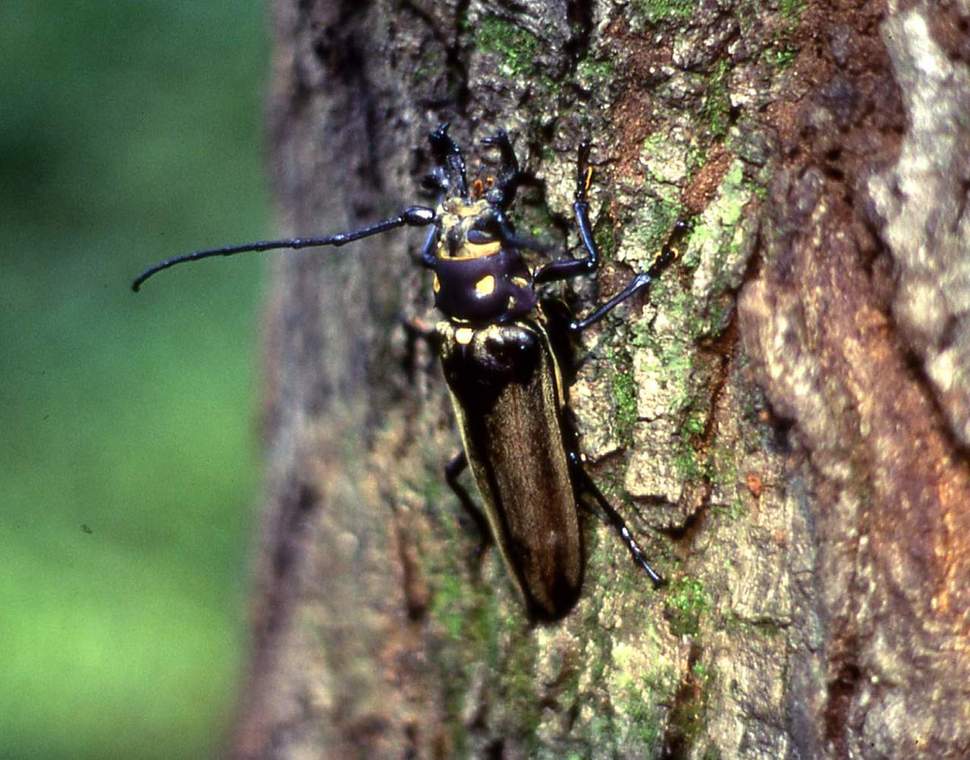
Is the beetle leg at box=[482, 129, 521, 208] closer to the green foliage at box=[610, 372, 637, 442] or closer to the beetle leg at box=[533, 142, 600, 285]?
the beetle leg at box=[533, 142, 600, 285]

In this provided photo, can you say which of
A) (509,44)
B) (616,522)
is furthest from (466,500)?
(509,44)

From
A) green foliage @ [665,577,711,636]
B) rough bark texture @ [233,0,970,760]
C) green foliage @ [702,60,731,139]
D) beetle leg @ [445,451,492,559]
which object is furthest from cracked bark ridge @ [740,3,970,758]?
beetle leg @ [445,451,492,559]

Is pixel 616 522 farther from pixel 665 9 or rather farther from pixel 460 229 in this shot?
pixel 665 9

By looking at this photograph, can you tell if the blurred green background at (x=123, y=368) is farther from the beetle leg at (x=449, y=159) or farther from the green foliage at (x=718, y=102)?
the green foliage at (x=718, y=102)

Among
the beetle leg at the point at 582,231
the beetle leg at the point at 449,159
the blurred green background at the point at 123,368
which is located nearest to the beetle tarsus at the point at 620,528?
the beetle leg at the point at 582,231

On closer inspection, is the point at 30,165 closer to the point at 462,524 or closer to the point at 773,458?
the point at 462,524

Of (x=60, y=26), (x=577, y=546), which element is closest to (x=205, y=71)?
(x=60, y=26)
